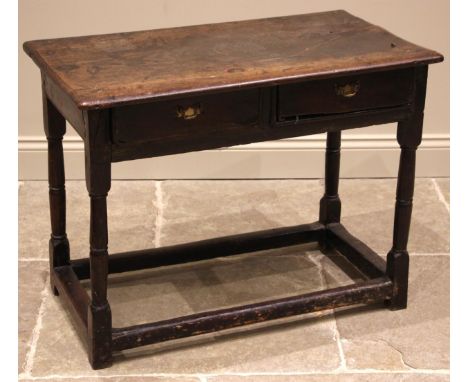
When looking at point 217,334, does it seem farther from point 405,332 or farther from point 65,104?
point 65,104

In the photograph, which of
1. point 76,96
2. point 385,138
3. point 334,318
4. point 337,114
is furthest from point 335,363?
point 385,138

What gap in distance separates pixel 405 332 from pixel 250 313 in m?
0.57

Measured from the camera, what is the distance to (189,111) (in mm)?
3398

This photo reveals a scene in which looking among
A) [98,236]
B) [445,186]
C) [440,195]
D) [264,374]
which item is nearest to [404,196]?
[264,374]

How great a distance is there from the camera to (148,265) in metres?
4.18

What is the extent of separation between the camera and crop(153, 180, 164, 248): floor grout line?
4.56 m

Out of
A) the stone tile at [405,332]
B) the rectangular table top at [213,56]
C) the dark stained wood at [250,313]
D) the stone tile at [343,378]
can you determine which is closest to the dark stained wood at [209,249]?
the stone tile at [405,332]

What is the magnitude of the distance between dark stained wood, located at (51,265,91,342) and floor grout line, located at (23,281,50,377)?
0.29 ft

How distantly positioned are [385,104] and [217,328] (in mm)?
936

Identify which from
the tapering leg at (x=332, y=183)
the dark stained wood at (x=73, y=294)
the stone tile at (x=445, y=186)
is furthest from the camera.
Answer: the stone tile at (x=445, y=186)

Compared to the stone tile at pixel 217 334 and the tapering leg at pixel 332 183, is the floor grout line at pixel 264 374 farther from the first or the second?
the tapering leg at pixel 332 183

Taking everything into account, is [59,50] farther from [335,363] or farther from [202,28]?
[335,363]

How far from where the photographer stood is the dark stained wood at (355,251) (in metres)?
4.12

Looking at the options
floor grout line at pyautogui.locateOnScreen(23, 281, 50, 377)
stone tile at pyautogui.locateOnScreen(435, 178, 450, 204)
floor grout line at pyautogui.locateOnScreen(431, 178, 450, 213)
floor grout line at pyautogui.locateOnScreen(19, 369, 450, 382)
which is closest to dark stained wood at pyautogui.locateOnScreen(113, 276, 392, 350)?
floor grout line at pyautogui.locateOnScreen(19, 369, 450, 382)
